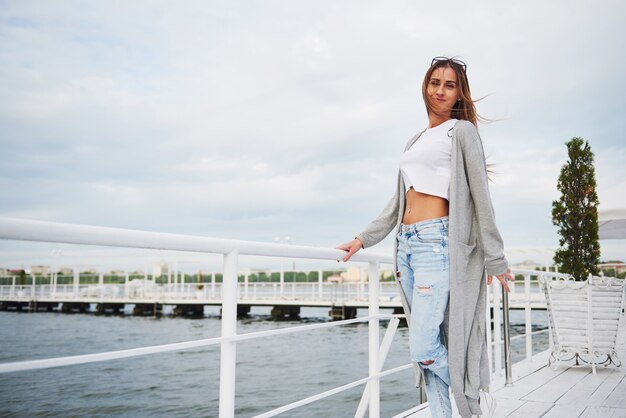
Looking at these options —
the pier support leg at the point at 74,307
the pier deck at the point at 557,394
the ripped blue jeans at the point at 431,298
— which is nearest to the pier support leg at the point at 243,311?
the pier support leg at the point at 74,307

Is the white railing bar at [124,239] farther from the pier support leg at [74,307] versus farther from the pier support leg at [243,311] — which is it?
the pier support leg at [74,307]

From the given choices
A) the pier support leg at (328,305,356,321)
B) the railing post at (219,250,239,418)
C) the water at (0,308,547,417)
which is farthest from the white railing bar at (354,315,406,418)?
the pier support leg at (328,305,356,321)

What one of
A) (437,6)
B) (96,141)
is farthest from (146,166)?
(437,6)

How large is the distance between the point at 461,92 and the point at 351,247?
0.61m

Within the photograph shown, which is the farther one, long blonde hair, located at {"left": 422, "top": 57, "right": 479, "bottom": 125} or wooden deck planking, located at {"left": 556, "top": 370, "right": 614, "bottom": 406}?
wooden deck planking, located at {"left": 556, "top": 370, "right": 614, "bottom": 406}

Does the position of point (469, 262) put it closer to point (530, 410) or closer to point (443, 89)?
point (443, 89)

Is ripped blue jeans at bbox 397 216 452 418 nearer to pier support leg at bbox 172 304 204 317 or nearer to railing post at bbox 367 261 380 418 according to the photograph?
railing post at bbox 367 261 380 418

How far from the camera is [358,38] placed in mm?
20141

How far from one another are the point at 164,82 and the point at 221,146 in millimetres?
7183

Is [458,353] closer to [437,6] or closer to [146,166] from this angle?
[437,6]

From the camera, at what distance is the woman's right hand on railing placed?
5.32ft

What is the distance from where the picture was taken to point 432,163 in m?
1.42

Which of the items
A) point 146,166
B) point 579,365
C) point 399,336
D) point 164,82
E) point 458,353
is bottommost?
point 399,336

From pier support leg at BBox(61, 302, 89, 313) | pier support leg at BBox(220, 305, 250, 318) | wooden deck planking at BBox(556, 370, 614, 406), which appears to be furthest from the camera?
pier support leg at BBox(61, 302, 89, 313)
